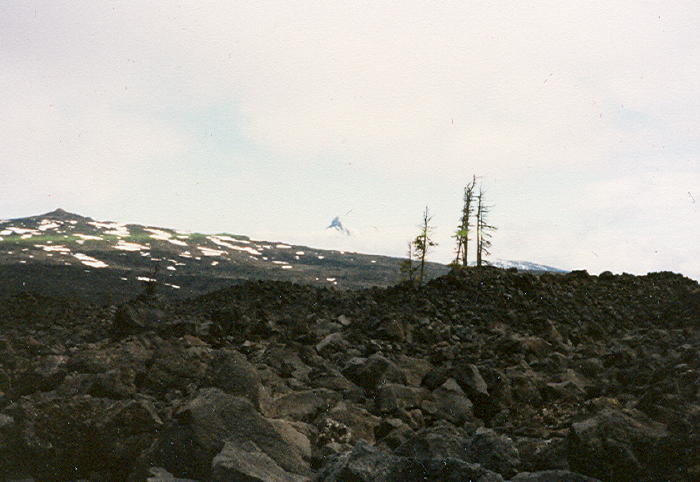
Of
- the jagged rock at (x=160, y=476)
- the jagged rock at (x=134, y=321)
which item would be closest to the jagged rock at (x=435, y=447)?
the jagged rock at (x=160, y=476)

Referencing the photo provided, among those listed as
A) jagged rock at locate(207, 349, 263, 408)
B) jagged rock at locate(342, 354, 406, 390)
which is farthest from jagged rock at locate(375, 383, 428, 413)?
jagged rock at locate(207, 349, 263, 408)

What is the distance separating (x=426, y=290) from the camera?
15078 millimetres

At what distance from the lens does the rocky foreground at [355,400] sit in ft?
14.1

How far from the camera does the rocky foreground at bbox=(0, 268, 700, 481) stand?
4293 mm

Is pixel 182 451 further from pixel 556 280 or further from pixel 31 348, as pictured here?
pixel 556 280

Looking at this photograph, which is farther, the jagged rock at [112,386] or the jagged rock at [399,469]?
the jagged rock at [112,386]

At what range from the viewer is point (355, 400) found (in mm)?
6941

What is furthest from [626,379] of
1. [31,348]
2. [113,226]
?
[113,226]

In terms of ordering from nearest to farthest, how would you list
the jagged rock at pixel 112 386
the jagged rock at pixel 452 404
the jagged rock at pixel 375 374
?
1. the jagged rock at pixel 112 386
2. the jagged rock at pixel 452 404
3. the jagged rock at pixel 375 374

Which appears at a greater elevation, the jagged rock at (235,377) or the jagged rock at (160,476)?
the jagged rock at (235,377)

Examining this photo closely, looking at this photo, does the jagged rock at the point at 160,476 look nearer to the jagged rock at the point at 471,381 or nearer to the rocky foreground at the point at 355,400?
the rocky foreground at the point at 355,400

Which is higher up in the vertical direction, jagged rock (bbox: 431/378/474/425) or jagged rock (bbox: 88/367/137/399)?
jagged rock (bbox: 88/367/137/399)

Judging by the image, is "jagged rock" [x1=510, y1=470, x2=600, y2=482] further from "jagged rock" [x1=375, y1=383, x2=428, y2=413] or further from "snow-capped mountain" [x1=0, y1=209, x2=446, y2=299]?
"snow-capped mountain" [x1=0, y1=209, x2=446, y2=299]

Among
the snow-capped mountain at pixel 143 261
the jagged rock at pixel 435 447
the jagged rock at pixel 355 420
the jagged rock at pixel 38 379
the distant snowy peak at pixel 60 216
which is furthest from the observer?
the distant snowy peak at pixel 60 216
